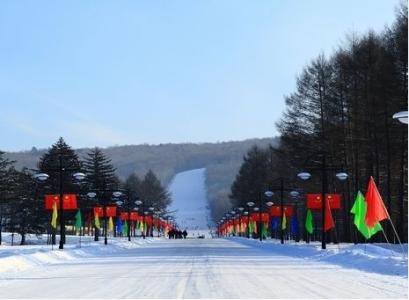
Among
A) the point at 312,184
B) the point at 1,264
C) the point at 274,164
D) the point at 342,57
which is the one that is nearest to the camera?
the point at 1,264

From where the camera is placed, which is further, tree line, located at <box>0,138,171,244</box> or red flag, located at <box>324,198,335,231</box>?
tree line, located at <box>0,138,171,244</box>

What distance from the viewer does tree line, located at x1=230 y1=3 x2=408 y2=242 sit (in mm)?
46906

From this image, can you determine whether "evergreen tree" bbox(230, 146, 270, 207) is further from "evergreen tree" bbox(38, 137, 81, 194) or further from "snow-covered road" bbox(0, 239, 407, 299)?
"snow-covered road" bbox(0, 239, 407, 299)

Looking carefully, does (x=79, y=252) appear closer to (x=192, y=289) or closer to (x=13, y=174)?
(x=192, y=289)

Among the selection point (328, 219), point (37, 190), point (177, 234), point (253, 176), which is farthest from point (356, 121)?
point (177, 234)

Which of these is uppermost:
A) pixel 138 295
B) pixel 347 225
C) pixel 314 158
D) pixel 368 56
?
pixel 368 56

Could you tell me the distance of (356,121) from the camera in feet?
178

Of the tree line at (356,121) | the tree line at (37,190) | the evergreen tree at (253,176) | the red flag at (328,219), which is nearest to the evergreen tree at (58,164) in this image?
the tree line at (37,190)

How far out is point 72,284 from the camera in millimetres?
21203

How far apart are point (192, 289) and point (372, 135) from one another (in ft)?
121

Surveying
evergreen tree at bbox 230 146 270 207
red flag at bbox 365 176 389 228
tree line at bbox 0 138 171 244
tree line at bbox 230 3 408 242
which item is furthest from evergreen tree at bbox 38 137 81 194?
red flag at bbox 365 176 389 228

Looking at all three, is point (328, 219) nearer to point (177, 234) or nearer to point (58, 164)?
point (58, 164)

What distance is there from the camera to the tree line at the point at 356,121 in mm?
46906

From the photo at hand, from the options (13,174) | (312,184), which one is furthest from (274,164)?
(13,174)
